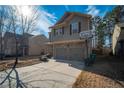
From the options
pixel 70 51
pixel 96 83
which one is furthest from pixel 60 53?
pixel 96 83

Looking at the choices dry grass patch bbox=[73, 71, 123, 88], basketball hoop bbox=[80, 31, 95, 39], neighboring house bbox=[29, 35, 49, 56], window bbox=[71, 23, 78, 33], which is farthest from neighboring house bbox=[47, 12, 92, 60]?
neighboring house bbox=[29, 35, 49, 56]

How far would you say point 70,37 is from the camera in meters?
9.84

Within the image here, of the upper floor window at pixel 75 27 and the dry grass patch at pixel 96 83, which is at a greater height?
the upper floor window at pixel 75 27

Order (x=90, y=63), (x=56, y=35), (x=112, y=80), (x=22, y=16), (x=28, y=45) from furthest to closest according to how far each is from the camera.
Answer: (x=28, y=45)
(x=56, y=35)
(x=22, y=16)
(x=90, y=63)
(x=112, y=80)

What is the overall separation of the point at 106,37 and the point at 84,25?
15.3 feet

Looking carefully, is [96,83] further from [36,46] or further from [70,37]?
[36,46]

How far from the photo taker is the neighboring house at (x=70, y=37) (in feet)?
29.2

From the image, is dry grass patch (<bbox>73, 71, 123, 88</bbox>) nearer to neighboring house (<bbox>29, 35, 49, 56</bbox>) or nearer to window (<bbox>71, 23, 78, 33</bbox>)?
window (<bbox>71, 23, 78, 33</bbox>)

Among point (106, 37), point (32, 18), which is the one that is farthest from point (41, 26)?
point (106, 37)

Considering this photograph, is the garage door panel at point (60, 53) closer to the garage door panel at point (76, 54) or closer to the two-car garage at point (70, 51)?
the two-car garage at point (70, 51)

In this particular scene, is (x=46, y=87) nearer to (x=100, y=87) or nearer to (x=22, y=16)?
(x=100, y=87)

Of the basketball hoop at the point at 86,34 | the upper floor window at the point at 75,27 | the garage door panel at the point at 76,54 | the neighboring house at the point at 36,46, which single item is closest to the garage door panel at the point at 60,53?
the garage door panel at the point at 76,54

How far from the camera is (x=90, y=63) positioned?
726cm

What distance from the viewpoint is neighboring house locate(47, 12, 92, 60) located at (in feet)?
29.2
